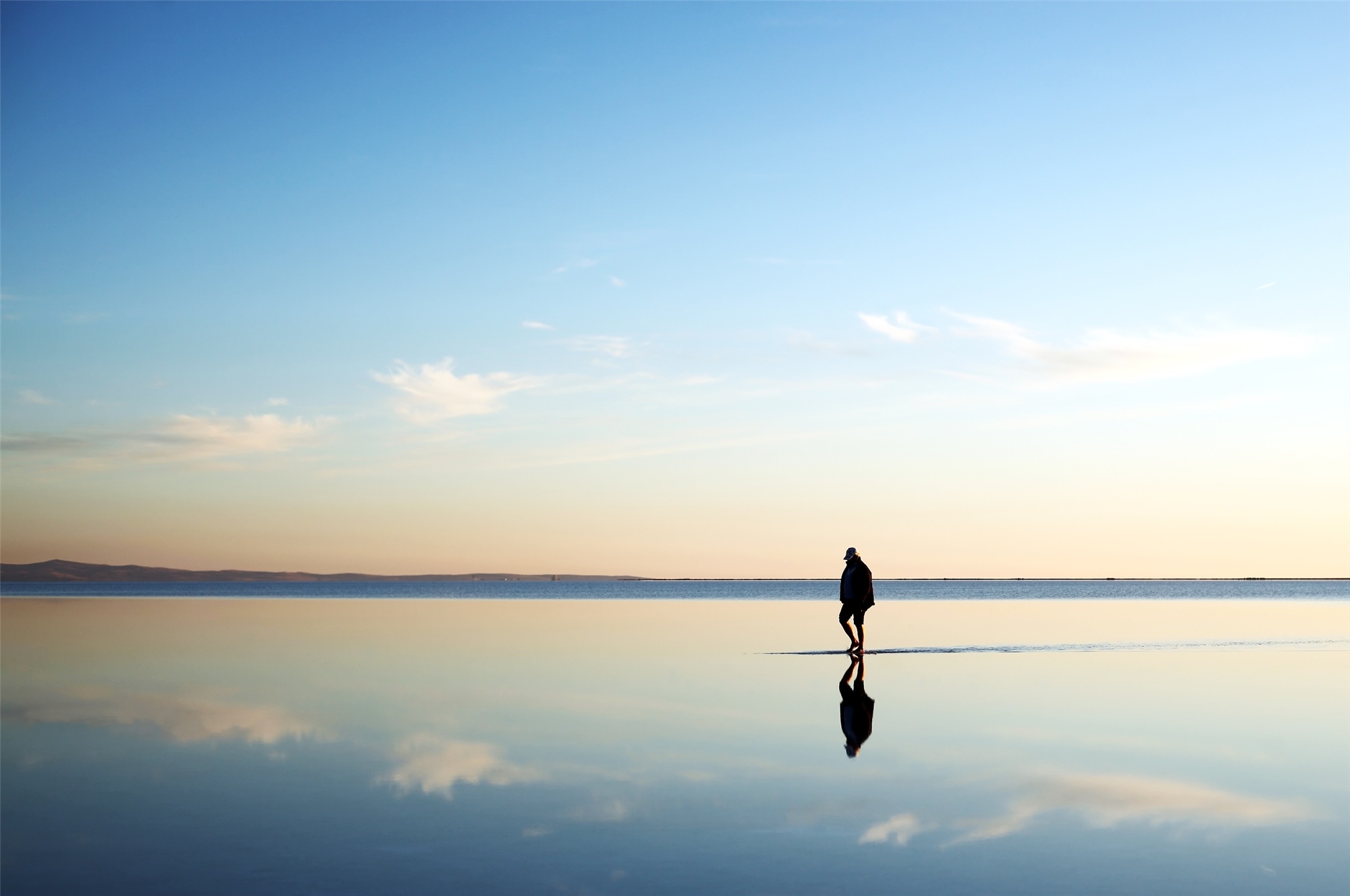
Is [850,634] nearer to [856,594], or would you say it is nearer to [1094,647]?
[856,594]

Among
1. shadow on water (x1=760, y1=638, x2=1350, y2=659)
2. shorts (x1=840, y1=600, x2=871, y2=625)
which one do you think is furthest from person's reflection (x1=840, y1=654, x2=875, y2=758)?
shadow on water (x1=760, y1=638, x2=1350, y2=659)

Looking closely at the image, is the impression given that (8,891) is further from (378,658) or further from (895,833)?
(378,658)

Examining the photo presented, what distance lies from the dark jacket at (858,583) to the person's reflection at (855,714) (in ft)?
13.5

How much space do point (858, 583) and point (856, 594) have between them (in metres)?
0.30

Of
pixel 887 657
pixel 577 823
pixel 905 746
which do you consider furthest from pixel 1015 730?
pixel 887 657

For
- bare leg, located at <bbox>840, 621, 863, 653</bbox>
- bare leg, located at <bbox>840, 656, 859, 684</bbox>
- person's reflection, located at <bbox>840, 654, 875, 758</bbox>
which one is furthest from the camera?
bare leg, located at <bbox>840, 621, 863, 653</bbox>

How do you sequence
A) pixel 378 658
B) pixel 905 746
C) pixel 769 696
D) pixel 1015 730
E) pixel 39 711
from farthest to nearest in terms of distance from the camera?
pixel 378 658, pixel 769 696, pixel 39 711, pixel 1015 730, pixel 905 746

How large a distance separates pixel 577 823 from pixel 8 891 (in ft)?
11.4

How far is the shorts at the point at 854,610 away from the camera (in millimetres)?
22859

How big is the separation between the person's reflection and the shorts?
13.7 feet

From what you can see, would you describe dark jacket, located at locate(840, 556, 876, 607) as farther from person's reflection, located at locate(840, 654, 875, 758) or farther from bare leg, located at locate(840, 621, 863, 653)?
person's reflection, located at locate(840, 654, 875, 758)

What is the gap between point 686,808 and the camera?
337 inches

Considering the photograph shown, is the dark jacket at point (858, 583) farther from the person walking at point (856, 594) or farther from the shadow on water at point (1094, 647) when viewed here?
the shadow on water at point (1094, 647)

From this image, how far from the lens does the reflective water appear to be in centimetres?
690
